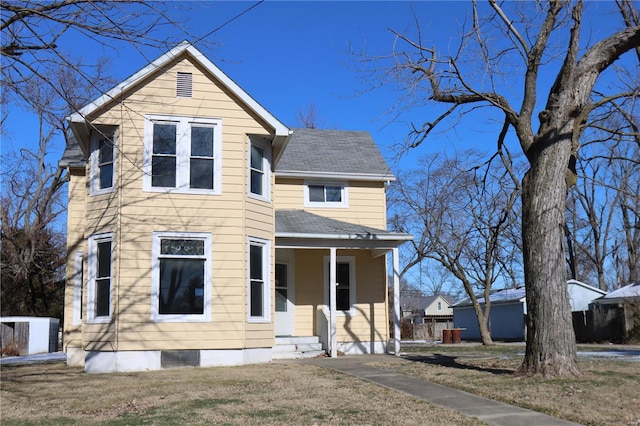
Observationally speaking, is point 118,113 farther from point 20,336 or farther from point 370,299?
point 20,336

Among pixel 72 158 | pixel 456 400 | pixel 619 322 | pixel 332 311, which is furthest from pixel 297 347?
pixel 619 322

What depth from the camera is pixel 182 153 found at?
15.3m

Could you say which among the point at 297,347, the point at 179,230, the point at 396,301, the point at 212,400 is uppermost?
the point at 179,230

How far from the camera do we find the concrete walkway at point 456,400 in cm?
783

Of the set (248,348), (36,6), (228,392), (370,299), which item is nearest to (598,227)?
(370,299)

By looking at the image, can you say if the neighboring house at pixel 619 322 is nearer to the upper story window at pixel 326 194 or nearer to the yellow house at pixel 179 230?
the upper story window at pixel 326 194

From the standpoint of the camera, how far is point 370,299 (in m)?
19.7

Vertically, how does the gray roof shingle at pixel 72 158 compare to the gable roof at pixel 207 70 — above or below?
below

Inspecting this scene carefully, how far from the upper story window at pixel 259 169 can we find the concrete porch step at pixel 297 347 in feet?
13.7

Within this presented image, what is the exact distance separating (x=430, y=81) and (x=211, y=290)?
681 cm

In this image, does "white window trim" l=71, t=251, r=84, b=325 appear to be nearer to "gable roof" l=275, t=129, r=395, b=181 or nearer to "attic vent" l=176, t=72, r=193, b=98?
"attic vent" l=176, t=72, r=193, b=98

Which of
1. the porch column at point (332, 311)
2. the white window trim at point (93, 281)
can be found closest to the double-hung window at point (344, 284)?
the porch column at point (332, 311)

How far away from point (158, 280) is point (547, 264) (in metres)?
8.38

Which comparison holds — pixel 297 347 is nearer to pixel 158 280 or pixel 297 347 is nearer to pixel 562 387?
pixel 158 280
